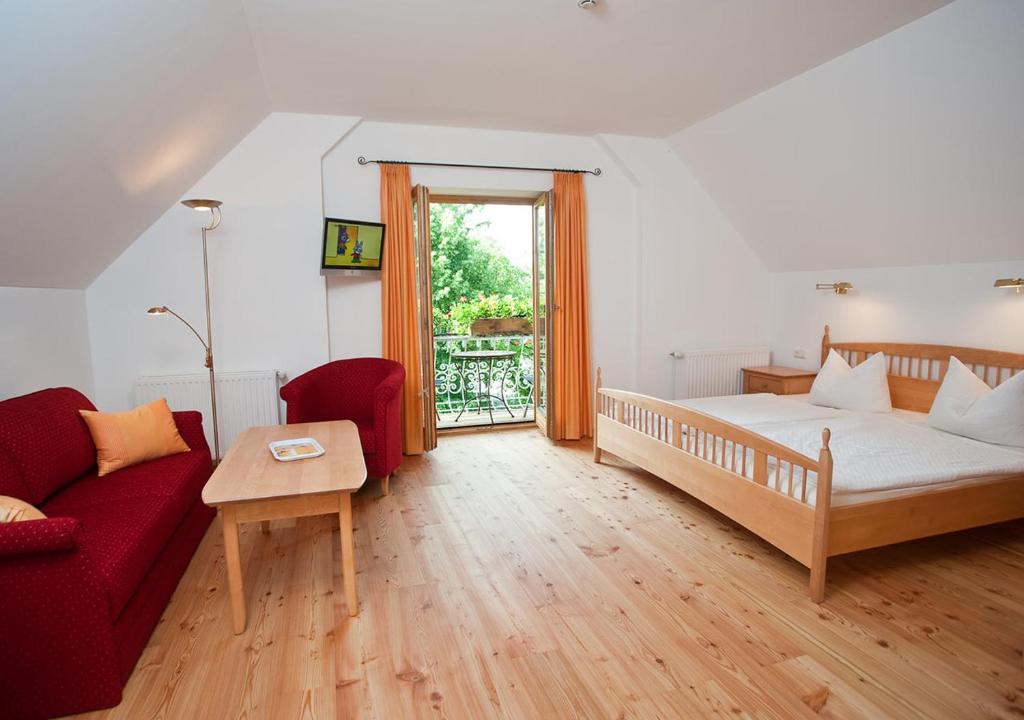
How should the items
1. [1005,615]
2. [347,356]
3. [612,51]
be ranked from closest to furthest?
[1005,615], [612,51], [347,356]

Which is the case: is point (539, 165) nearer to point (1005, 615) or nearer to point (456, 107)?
Answer: point (456, 107)

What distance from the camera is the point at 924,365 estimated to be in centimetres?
412

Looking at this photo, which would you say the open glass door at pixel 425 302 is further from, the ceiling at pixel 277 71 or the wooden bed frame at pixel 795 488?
→ the wooden bed frame at pixel 795 488

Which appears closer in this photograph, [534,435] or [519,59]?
[519,59]

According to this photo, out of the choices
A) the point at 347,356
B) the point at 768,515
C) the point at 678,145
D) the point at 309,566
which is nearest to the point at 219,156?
the point at 347,356

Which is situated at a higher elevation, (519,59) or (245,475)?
(519,59)

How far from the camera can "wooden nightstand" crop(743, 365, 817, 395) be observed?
16.1 feet

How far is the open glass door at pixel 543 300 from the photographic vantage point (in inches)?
196

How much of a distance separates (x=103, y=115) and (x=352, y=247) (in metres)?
1.97

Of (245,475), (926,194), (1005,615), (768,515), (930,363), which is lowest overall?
(1005,615)

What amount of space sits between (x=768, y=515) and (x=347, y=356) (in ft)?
11.0

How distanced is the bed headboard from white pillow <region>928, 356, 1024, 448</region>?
269mm

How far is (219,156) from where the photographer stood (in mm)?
4129

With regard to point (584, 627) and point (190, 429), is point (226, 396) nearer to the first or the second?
point (190, 429)
